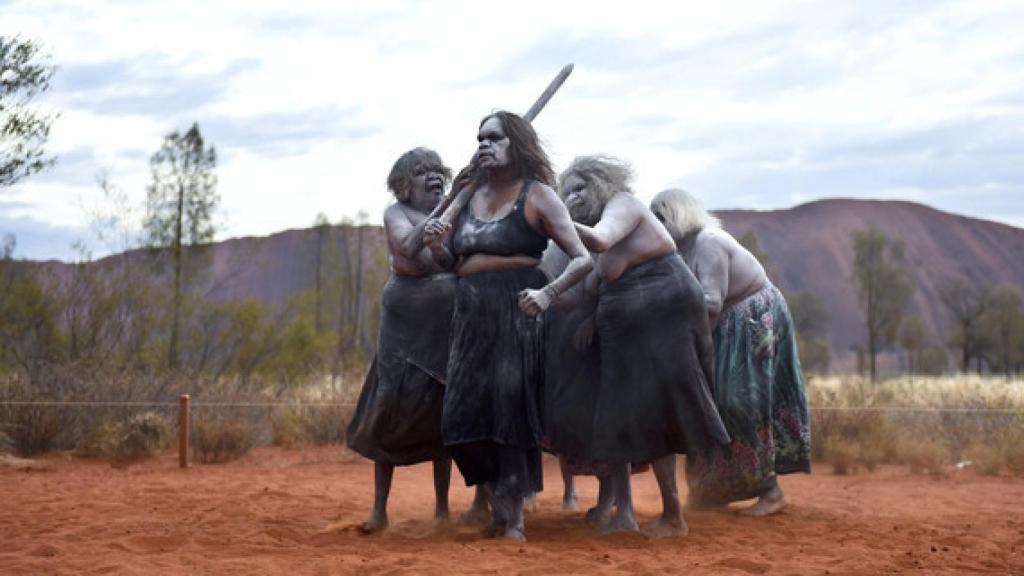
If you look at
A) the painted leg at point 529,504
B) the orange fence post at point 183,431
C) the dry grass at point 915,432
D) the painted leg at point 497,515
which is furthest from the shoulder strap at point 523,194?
the dry grass at point 915,432

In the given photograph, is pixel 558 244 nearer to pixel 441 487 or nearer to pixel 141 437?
pixel 441 487

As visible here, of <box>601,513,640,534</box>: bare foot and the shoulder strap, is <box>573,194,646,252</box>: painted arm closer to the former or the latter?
the shoulder strap

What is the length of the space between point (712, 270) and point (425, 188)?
179 centimetres

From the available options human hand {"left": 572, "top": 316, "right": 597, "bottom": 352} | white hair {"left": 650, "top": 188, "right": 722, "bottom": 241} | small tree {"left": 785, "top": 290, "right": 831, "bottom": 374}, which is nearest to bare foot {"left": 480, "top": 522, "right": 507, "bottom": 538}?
human hand {"left": 572, "top": 316, "right": 597, "bottom": 352}

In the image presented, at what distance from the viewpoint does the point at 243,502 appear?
26.5 ft

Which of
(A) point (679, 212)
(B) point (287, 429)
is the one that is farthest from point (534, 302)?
(B) point (287, 429)

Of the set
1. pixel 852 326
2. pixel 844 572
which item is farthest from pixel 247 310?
pixel 852 326

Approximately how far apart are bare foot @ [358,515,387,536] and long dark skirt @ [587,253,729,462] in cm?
130

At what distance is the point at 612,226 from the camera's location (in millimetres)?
6145

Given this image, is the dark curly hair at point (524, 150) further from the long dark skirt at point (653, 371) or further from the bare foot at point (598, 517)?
the bare foot at point (598, 517)

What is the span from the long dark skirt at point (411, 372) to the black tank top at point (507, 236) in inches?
17.6

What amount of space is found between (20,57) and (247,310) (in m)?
7.46

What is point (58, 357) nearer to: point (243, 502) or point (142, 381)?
point (142, 381)

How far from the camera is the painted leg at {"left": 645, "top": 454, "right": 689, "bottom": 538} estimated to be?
6.29 meters
